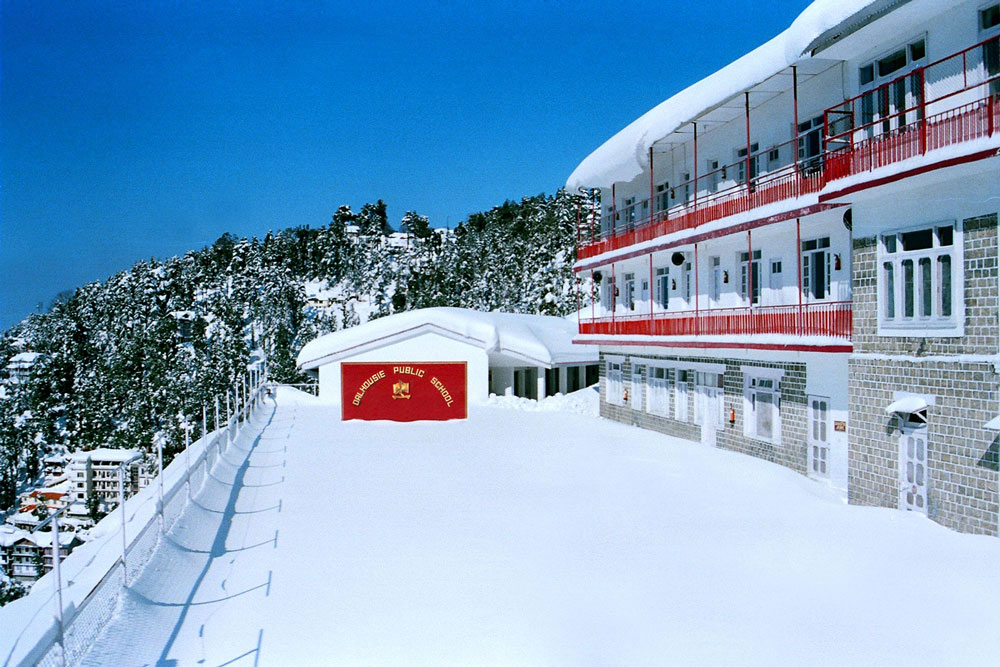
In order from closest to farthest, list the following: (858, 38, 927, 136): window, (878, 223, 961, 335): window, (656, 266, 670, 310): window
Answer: (878, 223, 961, 335): window
(858, 38, 927, 136): window
(656, 266, 670, 310): window

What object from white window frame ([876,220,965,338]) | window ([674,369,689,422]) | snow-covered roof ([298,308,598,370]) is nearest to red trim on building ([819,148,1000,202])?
white window frame ([876,220,965,338])

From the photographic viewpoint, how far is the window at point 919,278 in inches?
461

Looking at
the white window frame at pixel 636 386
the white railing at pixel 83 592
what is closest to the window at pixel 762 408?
the white window frame at pixel 636 386

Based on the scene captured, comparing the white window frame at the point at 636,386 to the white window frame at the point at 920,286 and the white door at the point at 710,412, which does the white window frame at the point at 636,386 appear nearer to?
the white door at the point at 710,412

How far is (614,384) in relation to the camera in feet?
90.8

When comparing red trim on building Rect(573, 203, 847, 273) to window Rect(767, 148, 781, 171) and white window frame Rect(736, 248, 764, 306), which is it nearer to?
white window frame Rect(736, 248, 764, 306)

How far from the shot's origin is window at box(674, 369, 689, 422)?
22.2 metres

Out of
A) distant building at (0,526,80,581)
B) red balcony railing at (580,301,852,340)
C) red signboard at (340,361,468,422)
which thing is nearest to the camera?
distant building at (0,526,80,581)

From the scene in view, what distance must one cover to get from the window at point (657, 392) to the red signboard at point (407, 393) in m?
6.19

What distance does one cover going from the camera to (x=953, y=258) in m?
11.6

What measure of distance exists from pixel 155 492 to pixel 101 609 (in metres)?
4.18

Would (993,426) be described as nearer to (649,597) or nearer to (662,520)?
(662,520)

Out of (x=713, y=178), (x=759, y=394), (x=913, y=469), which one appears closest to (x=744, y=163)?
(x=713, y=178)

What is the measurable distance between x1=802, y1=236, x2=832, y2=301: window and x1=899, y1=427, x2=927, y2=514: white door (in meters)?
5.12
